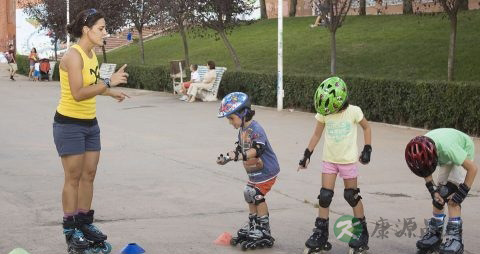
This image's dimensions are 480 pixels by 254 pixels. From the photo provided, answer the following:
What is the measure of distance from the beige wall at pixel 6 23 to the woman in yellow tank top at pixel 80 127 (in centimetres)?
6398

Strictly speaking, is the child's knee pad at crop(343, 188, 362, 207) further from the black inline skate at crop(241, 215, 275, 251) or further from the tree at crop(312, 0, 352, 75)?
the tree at crop(312, 0, 352, 75)

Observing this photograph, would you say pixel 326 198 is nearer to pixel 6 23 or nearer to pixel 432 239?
pixel 432 239

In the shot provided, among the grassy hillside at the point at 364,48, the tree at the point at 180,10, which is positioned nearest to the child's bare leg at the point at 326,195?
the grassy hillside at the point at 364,48

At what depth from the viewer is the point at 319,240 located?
619 cm

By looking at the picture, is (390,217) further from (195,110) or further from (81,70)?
(195,110)

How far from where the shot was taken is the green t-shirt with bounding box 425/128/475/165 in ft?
18.9

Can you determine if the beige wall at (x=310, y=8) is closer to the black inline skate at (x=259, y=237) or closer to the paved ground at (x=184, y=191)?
the paved ground at (x=184, y=191)

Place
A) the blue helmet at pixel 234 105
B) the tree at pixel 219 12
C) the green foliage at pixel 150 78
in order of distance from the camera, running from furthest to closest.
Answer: the green foliage at pixel 150 78
the tree at pixel 219 12
the blue helmet at pixel 234 105

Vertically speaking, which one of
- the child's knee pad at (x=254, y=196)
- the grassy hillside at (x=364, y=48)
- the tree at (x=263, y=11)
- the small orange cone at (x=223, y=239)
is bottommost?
the small orange cone at (x=223, y=239)

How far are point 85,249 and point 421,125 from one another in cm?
1037

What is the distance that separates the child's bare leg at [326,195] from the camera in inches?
243

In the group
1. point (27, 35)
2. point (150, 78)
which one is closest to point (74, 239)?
point (150, 78)

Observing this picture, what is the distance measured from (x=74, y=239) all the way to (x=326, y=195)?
1.89 m

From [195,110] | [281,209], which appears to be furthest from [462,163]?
[195,110]
